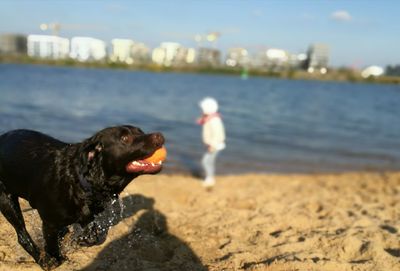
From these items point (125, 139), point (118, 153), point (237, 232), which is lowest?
point (237, 232)

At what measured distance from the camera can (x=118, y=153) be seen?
3.86 m

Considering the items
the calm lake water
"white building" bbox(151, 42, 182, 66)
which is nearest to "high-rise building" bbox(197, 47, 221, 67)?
"white building" bbox(151, 42, 182, 66)

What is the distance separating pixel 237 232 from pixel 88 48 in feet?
338

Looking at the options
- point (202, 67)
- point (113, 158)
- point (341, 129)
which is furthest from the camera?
point (202, 67)

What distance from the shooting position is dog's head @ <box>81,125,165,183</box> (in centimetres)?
387

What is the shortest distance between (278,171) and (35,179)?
867 centimetres

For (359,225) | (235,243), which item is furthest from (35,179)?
(359,225)

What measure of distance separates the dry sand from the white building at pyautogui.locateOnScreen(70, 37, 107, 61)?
99510mm

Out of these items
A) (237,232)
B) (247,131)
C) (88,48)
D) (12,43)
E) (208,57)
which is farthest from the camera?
(12,43)

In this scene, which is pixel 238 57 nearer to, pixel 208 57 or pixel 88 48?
pixel 88 48

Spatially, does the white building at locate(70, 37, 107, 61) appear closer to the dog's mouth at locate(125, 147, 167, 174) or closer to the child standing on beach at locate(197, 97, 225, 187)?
the child standing on beach at locate(197, 97, 225, 187)

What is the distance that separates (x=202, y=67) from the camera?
129 metres

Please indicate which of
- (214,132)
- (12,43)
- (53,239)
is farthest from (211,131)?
(12,43)

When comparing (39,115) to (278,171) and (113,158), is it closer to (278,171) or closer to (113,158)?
(278,171)
